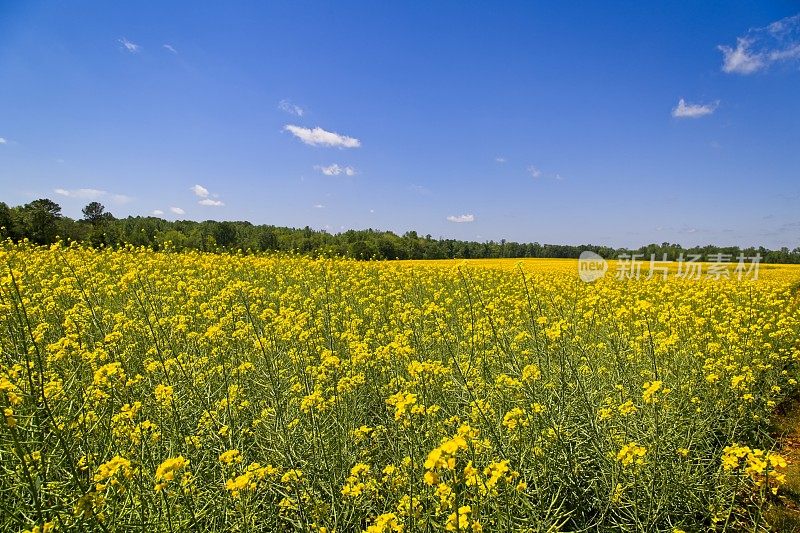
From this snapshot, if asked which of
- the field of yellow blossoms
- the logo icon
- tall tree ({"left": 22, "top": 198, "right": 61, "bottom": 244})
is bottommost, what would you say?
the field of yellow blossoms

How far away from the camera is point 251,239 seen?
2194 cm

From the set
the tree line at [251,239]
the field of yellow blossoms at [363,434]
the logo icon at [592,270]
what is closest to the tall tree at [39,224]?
the tree line at [251,239]

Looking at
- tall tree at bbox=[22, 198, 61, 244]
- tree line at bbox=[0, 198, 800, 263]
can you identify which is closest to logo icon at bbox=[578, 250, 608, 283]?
tree line at bbox=[0, 198, 800, 263]

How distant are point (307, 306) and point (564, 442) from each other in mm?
Result: 4520

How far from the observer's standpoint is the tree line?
1429 centimetres

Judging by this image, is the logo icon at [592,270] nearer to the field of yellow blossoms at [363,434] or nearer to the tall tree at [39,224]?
the field of yellow blossoms at [363,434]

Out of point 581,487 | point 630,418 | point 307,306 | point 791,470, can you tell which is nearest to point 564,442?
point 581,487

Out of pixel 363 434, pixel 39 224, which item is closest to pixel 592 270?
pixel 363 434

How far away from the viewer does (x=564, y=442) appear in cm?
329

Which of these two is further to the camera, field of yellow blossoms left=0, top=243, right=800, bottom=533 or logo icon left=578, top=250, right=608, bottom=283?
logo icon left=578, top=250, right=608, bottom=283

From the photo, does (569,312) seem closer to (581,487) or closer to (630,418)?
(630,418)

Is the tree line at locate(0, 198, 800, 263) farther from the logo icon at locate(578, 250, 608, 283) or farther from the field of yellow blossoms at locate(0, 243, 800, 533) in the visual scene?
the logo icon at locate(578, 250, 608, 283)

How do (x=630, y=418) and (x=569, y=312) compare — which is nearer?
(x=630, y=418)

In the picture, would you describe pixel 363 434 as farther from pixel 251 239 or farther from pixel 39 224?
pixel 251 239
